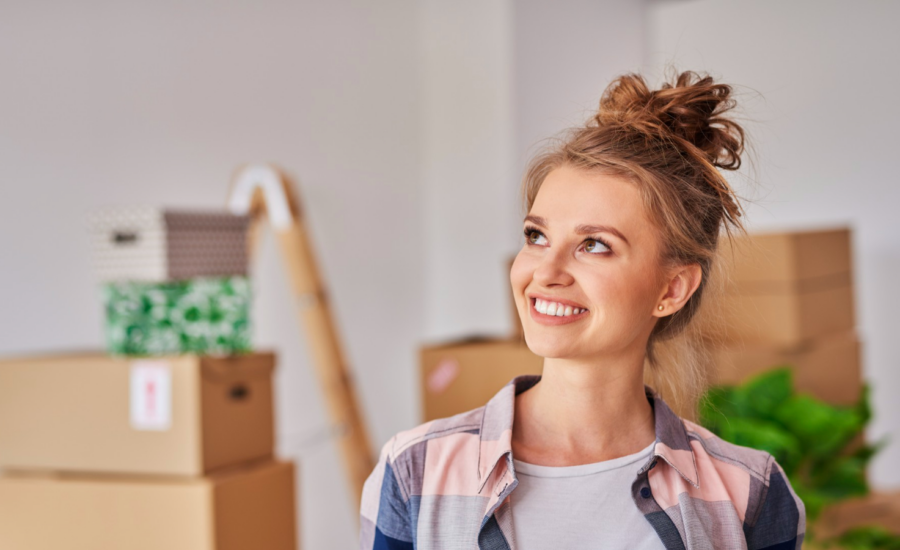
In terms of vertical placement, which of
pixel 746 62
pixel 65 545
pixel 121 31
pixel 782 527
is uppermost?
pixel 746 62

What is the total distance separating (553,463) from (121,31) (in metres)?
2.06

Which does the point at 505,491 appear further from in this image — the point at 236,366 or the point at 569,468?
the point at 236,366

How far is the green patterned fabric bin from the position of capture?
1.96m

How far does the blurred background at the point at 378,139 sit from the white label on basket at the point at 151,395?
0.41 meters

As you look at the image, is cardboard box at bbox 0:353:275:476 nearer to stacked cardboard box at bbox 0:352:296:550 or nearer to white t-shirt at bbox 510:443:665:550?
stacked cardboard box at bbox 0:352:296:550

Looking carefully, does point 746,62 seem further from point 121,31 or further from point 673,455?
point 673,455

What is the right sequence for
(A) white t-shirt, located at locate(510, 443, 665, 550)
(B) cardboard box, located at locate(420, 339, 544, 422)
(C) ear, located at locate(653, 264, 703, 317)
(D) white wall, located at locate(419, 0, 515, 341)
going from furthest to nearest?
(D) white wall, located at locate(419, 0, 515, 341) → (B) cardboard box, located at locate(420, 339, 544, 422) → (C) ear, located at locate(653, 264, 703, 317) → (A) white t-shirt, located at locate(510, 443, 665, 550)

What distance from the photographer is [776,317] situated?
2682 mm

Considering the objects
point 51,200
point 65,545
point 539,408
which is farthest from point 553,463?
point 51,200

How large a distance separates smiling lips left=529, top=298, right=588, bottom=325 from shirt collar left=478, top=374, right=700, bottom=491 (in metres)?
0.14

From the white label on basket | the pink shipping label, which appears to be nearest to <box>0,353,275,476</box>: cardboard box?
the white label on basket

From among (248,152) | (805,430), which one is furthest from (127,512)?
(805,430)

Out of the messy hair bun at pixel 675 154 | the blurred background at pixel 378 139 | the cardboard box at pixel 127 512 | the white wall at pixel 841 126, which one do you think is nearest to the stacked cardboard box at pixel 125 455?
the cardboard box at pixel 127 512

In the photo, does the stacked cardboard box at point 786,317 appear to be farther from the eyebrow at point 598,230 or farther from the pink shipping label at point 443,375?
the eyebrow at point 598,230
